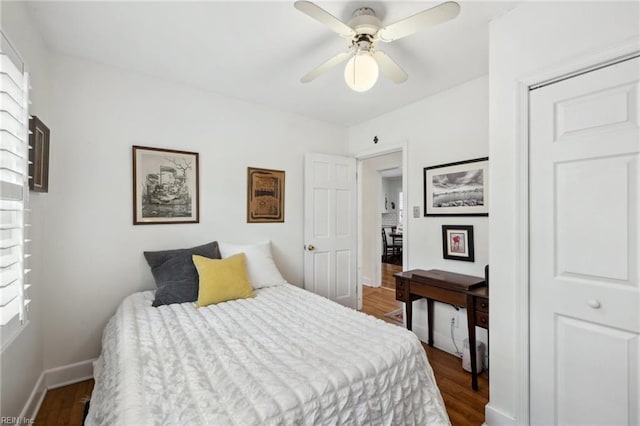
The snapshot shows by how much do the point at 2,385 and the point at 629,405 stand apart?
3.00 m

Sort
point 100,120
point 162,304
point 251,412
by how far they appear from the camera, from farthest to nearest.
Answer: point 100,120
point 162,304
point 251,412

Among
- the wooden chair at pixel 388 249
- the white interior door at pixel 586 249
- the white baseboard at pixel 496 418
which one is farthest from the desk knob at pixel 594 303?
the wooden chair at pixel 388 249

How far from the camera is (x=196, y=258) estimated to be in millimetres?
2309

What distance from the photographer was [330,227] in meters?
3.60

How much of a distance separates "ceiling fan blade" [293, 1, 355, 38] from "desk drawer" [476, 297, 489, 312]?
6.61 ft

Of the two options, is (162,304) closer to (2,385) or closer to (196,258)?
(196,258)

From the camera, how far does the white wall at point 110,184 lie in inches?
85.0

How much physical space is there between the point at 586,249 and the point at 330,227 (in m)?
2.48

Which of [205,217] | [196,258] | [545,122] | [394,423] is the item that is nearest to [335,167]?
[205,217]

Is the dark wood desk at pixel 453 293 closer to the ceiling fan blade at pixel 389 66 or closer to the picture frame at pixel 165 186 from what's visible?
the ceiling fan blade at pixel 389 66

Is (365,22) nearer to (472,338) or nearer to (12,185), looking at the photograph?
(12,185)

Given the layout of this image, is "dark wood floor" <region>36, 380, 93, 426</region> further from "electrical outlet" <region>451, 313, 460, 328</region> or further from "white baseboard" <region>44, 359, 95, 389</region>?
"electrical outlet" <region>451, 313, 460, 328</region>

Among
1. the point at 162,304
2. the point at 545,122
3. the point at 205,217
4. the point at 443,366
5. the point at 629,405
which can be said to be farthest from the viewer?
the point at 205,217

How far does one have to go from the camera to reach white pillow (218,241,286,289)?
263 centimetres
